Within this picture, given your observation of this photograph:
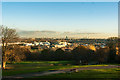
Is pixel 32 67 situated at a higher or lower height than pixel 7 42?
lower

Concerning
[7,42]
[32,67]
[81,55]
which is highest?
[7,42]

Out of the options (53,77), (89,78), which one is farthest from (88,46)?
(53,77)

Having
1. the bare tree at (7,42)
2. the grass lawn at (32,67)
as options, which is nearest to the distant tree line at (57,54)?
the bare tree at (7,42)

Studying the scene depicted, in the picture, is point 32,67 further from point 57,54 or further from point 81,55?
point 81,55

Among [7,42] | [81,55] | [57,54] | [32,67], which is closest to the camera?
[32,67]

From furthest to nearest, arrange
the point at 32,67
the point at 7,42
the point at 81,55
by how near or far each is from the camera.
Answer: the point at 81,55, the point at 7,42, the point at 32,67

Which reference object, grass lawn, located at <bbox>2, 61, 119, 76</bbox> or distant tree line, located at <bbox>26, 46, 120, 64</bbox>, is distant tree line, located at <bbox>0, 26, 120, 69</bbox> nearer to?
distant tree line, located at <bbox>26, 46, 120, 64</bbox>

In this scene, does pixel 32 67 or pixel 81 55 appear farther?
pixel 81 55

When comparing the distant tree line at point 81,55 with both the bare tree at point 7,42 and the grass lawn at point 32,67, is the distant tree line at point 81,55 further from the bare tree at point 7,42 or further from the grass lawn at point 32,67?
the bare tree at point 7,42

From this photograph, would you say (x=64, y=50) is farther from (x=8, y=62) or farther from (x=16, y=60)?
(x=8, y=62)

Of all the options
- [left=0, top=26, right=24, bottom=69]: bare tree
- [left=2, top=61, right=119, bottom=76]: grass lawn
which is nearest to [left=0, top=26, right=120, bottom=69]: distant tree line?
[left=0, top=26, right=24, bottom=69]: bare tree

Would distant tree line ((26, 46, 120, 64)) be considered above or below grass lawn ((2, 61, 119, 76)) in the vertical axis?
above

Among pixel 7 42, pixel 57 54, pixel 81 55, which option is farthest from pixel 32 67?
pixel 81 55
